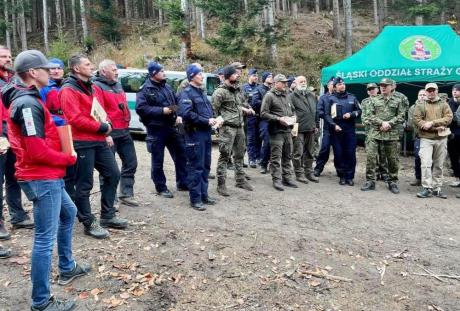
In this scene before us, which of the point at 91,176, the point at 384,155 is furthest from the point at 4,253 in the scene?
the point at 384,155

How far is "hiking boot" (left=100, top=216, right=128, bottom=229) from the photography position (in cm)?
508

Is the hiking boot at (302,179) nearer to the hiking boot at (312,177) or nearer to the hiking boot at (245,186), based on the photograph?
the hiking boot at (312,177)

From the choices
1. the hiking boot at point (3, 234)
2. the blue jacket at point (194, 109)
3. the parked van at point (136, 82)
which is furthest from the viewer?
the parked van at point (136, 82)

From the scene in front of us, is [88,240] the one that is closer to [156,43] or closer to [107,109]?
[107,109]

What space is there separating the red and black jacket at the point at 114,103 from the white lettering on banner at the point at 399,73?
6494mm

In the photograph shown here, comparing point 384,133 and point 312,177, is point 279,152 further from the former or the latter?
point 384,133

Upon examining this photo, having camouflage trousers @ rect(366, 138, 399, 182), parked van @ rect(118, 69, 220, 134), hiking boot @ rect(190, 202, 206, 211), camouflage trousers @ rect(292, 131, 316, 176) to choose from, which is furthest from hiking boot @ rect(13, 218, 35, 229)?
parked van @ rect(118, 69, 220, 134)

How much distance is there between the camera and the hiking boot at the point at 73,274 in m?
3.87

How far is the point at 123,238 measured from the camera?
191 inches

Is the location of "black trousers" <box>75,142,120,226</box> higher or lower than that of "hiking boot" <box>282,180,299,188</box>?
higher

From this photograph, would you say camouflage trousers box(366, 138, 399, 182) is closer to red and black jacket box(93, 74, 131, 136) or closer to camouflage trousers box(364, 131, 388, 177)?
camouflage trousers box(364, 131, 388, 177)

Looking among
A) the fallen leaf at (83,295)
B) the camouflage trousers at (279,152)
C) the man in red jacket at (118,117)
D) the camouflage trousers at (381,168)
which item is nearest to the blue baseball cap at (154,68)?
the man in red jacket at (118,117)

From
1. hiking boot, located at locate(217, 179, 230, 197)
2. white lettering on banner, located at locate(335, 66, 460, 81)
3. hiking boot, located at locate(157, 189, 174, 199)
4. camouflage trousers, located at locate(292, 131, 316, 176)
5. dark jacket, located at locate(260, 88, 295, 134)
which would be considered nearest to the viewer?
hiking boot, located at locate(157, 189, 174, 199)

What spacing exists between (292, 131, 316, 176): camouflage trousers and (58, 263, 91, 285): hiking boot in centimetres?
484
